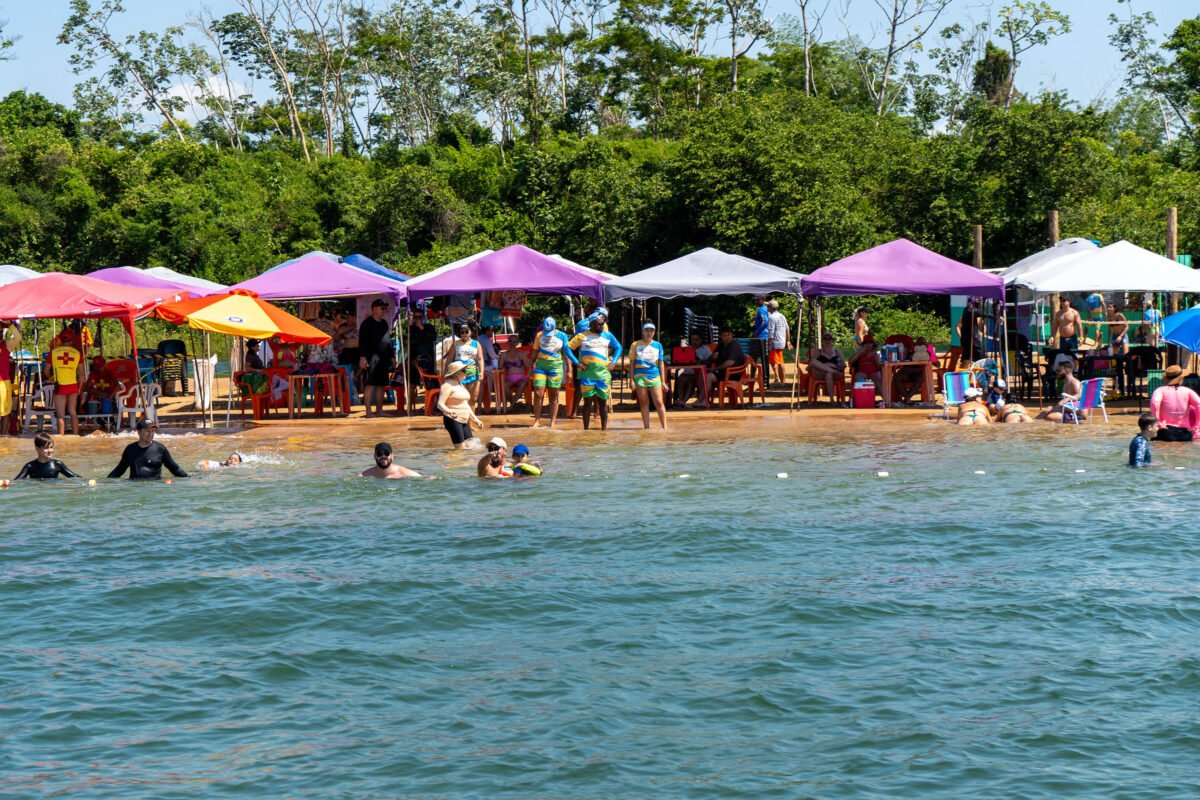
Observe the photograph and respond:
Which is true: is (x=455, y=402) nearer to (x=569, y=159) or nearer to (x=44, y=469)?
(x=44, y=469)

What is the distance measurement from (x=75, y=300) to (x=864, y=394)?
1172 cm

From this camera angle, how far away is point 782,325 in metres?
24.7

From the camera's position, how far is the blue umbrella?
17.6 metres

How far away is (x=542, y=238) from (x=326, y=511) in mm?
25114

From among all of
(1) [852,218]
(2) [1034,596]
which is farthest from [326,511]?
(1) [852,218]

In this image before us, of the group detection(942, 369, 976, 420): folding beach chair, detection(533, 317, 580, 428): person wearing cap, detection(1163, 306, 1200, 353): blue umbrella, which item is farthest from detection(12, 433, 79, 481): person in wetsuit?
detection(1163, 306, 1200, 353): blue umbrella

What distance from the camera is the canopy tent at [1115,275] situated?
20250 millimetres

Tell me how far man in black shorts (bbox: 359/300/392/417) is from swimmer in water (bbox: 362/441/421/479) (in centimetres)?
641

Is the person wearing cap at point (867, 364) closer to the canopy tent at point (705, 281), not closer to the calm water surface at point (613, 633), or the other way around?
the canopy tent at point (705, 281)

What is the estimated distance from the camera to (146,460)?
51.2 ft

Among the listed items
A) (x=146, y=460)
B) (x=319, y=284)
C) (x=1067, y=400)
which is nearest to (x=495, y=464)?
(x=146, y=460)

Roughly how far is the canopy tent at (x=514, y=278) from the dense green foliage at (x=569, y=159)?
969cm

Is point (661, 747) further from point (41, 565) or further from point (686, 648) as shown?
point (41, 565)

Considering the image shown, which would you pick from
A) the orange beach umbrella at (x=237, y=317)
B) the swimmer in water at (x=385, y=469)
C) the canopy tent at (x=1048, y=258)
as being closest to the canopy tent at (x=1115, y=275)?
the canopy tent at (x=1048, y=258)
